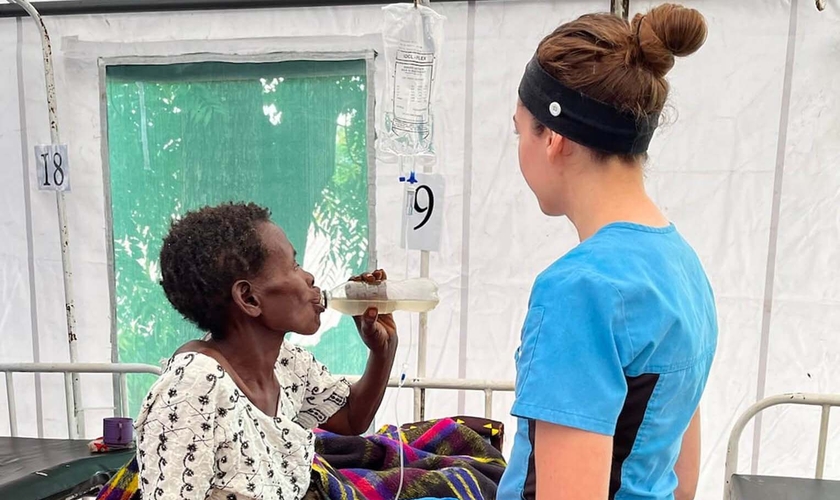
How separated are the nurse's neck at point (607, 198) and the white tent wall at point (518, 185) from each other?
1306 millimetres

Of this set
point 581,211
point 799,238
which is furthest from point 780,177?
point 581,211

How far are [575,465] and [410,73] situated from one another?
1.12 metres

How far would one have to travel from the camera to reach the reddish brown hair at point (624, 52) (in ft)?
2.13

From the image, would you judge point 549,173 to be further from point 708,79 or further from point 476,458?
point 708,79

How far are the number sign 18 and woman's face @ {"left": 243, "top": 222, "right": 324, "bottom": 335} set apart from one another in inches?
53.9

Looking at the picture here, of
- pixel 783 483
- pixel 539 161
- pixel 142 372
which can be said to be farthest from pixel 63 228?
pixel 783 483

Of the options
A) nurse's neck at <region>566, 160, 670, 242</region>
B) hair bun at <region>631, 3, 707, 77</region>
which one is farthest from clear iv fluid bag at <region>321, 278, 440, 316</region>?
hair bun at <region>631, 3, 707, 77</region>

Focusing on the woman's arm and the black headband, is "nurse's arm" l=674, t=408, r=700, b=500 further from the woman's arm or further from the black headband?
the woman's arm

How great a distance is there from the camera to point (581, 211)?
0.69 meters

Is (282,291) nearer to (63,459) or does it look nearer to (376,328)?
(376,328)

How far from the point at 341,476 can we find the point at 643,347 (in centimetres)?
88

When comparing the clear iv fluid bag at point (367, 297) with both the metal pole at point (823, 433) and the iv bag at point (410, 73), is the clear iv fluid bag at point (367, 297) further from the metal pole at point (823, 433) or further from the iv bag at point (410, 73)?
the metal pole at point (823, 433)

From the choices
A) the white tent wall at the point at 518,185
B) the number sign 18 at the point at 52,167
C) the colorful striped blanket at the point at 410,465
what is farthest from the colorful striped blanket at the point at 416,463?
the number sign 18 at the point at 52,167

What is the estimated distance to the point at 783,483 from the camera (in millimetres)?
1412
